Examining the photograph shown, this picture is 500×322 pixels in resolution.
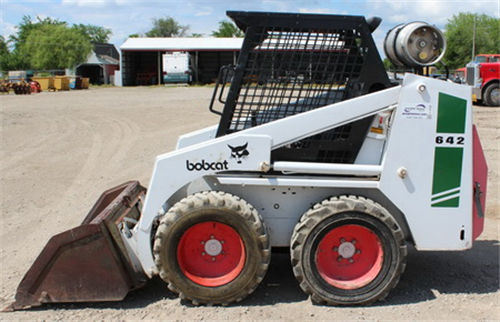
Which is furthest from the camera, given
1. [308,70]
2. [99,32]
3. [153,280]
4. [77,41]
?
[99,32]

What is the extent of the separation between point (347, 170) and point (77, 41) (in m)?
50.9

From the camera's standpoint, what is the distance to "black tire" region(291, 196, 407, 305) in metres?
4.25

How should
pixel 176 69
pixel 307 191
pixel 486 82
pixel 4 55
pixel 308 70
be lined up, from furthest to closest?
pixel 4 55, pixel 176 69, pixel 486 82, pixel 308 70, pixel 307 191

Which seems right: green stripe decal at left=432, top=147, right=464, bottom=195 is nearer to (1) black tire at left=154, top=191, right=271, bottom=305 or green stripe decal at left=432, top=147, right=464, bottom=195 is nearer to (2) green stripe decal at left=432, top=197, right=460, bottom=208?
(2) green stripe decal at left=432, top=197, right=460, bottom=208

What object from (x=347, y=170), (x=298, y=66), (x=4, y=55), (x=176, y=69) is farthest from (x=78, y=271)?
(x=4, y=55)

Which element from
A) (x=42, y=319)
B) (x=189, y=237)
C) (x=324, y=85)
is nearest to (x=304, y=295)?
(x=189, y=237)

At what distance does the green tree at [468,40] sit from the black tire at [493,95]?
1589 inches

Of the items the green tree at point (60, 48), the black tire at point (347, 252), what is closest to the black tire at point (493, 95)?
the black tire at point (347, 252)

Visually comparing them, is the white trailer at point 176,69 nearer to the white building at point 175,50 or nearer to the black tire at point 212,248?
the white building at point 175,50

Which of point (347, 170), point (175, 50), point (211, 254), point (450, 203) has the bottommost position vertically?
point (211, 254)

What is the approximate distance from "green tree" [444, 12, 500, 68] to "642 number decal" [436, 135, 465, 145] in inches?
2249

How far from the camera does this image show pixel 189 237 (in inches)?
172

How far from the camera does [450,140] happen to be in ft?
14.3

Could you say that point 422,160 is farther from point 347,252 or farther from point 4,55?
point 4,55
